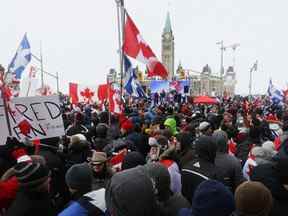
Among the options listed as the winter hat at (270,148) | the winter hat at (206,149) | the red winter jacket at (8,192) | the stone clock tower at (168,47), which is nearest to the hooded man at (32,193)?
the red winter jacket at (8,192)

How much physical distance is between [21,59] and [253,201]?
14257 millimetres

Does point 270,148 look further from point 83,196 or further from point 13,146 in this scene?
point 13,146

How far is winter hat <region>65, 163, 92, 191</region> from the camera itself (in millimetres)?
3443

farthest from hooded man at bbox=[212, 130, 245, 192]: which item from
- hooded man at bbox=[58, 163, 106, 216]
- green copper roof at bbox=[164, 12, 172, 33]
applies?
green copper roof at bbox=[164, 12, 172, 33]

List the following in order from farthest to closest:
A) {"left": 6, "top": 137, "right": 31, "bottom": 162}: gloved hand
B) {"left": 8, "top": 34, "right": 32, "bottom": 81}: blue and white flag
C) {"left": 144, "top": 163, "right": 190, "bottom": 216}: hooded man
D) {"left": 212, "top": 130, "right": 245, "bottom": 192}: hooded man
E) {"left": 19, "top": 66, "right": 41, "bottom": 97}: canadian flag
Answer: {"left": 8, "top": 34, "right": 32, "bottom": 81}: blue and white flag → {"left": 19, "top": 66, "right": 41, "bottom": 97}: canadian flag → {"left": 6, "top": 137, "right": 31, "bottom": 162}: gloved hand → {"left": 212, "top": 130, "right": 245, "bottom": 192}: hooded man → {"left": 144, "top": 163, "right": 190, "bottom": 216}: hooded man

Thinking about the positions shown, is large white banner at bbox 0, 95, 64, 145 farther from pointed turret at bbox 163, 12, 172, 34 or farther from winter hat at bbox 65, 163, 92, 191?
pointed turret at bbox 163, 12, 172, 34

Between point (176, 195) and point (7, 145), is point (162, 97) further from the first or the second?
point (176, 195)

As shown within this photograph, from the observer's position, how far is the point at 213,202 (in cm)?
232

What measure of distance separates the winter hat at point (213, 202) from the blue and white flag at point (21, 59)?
43.3 ft

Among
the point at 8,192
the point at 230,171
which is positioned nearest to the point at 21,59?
the point at 230,171

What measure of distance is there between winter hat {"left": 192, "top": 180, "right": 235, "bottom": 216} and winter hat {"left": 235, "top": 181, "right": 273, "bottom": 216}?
0.08 m

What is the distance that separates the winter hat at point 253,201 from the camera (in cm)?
224

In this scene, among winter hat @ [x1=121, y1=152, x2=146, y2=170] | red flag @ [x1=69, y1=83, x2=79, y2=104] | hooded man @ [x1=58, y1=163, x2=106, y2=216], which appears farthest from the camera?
red flag @ [x1=69, y1=83, x2=79, y2=104]

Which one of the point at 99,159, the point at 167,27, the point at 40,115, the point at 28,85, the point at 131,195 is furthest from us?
the point at 167,27
